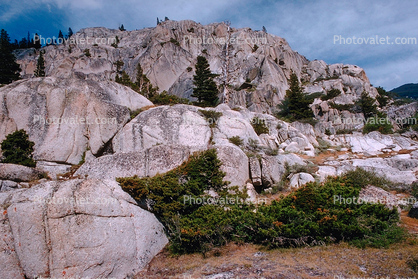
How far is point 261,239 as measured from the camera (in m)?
9.81

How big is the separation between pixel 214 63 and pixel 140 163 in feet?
171

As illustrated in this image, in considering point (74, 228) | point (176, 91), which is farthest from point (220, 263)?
point (176, 91)

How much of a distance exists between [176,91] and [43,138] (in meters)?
36.7

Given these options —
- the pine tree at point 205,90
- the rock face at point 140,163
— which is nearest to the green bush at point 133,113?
the rock face at point 140,163

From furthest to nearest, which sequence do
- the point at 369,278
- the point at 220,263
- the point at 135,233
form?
the point at 135,233 < the point at 220,263 < the point at 369,278

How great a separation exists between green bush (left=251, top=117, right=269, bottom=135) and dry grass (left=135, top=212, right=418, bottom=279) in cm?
1631

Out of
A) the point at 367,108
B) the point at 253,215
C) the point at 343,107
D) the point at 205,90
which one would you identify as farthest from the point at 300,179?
the point at 367,108

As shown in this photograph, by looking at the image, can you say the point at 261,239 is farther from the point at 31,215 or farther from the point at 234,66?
the point at 234,66

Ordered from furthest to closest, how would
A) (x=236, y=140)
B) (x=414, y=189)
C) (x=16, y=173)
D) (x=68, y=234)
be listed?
(x=236, y=140)
(x=414, y=189)
(x=16, y=173)
(x=68, y=234)

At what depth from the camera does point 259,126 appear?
25.5 metres

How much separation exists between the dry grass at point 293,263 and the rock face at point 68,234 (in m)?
1.24

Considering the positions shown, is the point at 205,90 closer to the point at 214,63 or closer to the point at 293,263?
the point at 214,63

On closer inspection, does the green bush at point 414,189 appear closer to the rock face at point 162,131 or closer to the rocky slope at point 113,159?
the rocky slope at point 113,159

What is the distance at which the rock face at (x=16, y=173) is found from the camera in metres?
12.9
